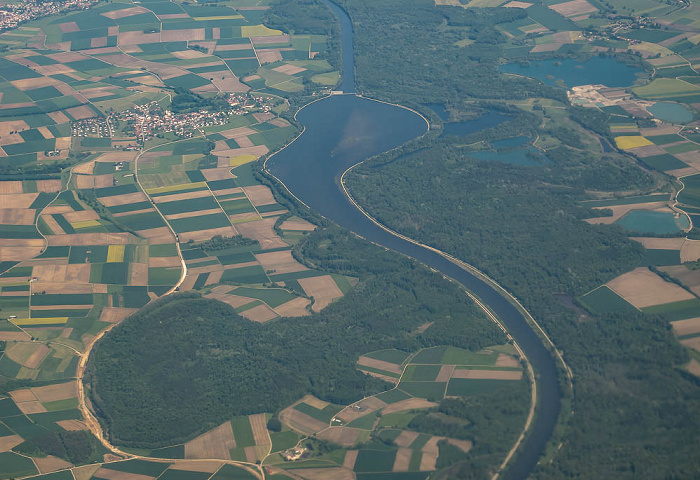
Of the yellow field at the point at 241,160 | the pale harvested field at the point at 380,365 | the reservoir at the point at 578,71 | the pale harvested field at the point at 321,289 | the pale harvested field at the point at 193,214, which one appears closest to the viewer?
the pale harvested field at the point at 380,365

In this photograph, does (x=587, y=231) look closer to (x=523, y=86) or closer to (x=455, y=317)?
(x=455, y=317)

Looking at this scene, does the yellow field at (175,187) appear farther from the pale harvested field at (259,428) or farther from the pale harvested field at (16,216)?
the pale harvested field at (259,428)

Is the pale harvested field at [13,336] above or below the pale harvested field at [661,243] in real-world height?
below

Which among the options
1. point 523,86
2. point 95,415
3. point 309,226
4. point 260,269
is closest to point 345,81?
point 523,86

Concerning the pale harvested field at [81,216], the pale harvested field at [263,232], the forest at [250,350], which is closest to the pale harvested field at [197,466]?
the forest at [250,350]

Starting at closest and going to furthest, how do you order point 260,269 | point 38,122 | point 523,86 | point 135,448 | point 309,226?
point 135,448
point 260,269
point 309,226
point 38,122
point 523,86

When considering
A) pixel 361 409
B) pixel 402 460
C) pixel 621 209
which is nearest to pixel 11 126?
pixel 361 409

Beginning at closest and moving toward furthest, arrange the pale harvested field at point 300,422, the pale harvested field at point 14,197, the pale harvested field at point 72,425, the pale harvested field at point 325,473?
the pale harvested field at point 325,473 → the pale harvested field at point 72,425 → the pale harvested field at point 300,422 → the pale harvested field at point 14,197
